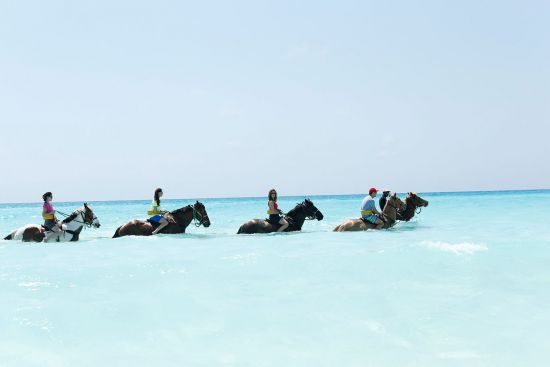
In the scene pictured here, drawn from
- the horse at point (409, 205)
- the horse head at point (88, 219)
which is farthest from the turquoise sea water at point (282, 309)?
the horse at point (409, 205)

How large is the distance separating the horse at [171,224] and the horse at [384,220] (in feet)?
15.5

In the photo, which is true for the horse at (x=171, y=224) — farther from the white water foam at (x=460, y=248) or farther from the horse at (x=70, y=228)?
the white water foam at (x=460, y=248)

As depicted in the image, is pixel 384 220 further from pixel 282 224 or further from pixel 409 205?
pixel 282 224

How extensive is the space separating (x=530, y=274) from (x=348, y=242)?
5.81 m

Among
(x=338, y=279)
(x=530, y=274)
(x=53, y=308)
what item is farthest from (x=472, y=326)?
(x=53, y=308)

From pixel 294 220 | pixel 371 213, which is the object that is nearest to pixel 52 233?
pixel 294 220

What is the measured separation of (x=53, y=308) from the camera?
24.1ft

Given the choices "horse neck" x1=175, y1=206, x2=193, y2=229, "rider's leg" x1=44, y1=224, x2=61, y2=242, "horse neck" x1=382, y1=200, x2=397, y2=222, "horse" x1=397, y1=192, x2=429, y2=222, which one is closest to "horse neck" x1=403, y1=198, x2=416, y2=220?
"horse" x1=397, y1=192, x2=429, y2=222

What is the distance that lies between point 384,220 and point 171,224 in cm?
735

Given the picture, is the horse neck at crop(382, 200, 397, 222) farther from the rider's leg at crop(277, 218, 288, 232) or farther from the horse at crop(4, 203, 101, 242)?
the horse at crop(4, 203, 101, 242)

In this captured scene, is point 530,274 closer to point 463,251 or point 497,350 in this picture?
point 463,251

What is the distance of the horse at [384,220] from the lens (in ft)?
57.4


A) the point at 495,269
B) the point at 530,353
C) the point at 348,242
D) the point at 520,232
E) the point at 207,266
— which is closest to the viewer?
the point at 530,353

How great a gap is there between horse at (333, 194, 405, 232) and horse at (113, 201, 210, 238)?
473cm
